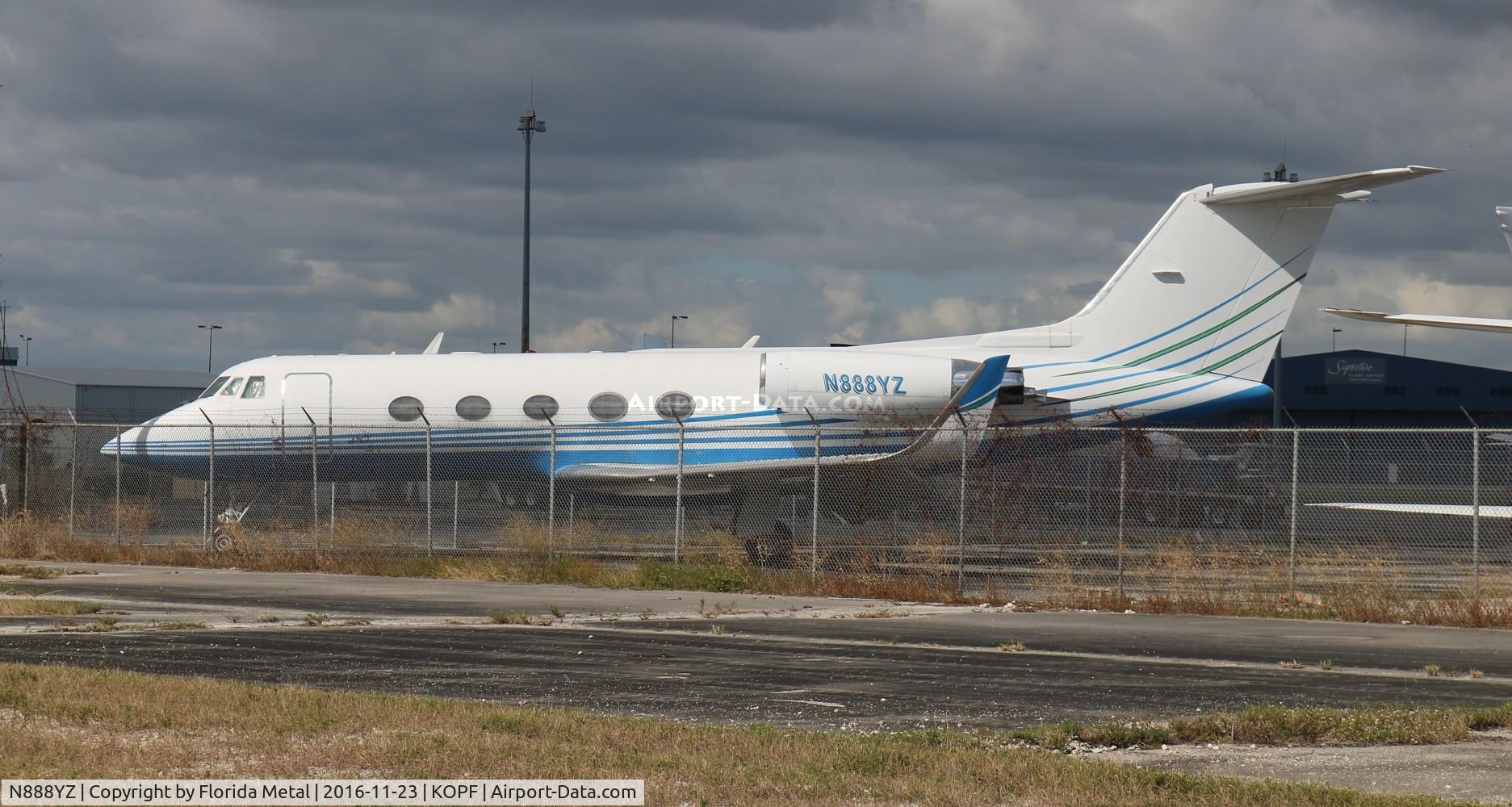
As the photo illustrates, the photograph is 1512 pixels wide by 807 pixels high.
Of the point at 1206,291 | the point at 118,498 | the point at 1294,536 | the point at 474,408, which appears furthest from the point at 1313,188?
the point at 118,498

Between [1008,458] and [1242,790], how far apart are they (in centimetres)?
1496

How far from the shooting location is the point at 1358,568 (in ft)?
63.3

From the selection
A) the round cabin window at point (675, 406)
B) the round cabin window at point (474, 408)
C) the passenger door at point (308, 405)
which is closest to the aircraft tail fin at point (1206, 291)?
the round cabin window at point (675, 406)

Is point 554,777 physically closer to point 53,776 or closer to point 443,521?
point 53,776

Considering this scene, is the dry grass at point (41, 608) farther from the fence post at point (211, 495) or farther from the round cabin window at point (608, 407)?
the round cabin window at point (608, 407)

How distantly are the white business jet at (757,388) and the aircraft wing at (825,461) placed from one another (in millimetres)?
67

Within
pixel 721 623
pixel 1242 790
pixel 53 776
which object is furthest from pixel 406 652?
pixel 1242 790

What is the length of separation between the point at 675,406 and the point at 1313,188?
34.6 feet

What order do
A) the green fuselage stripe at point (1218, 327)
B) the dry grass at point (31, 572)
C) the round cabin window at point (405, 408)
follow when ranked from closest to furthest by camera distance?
the dry grass at point (31, 572)
the green fuselage stripe at point (1218, 327)
the round cabin window at point (405, 408)

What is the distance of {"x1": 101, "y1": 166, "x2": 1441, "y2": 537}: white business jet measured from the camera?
1005 inches

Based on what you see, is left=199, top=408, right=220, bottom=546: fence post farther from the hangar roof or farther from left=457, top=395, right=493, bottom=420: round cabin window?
the hangar roof

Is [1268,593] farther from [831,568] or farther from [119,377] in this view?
[119,377]

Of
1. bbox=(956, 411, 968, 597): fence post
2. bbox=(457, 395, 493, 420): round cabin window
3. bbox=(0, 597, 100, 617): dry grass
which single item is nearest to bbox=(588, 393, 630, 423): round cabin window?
bbox=(457, 395, 493, 420): round cabin window

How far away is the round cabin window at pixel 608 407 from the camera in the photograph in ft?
87.5
